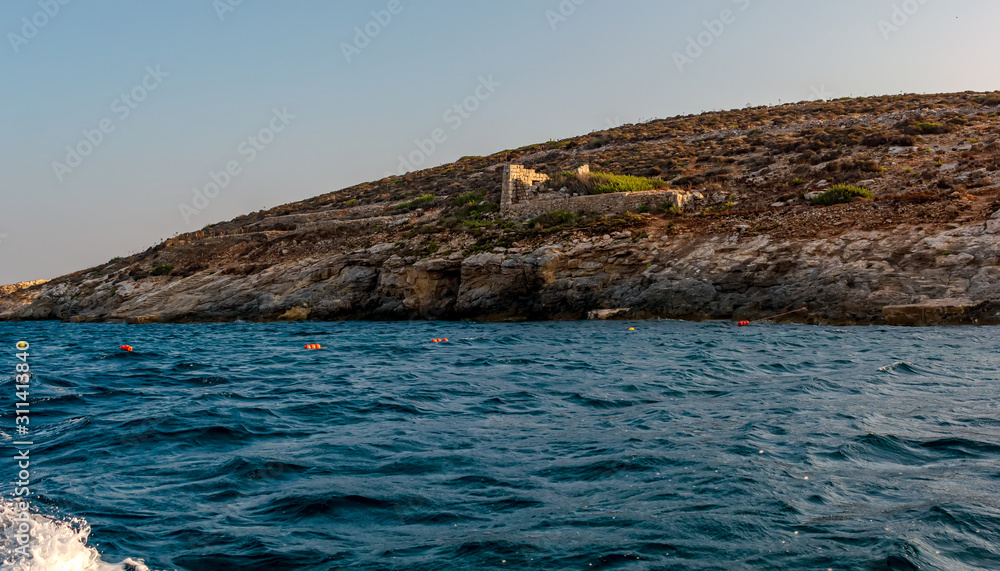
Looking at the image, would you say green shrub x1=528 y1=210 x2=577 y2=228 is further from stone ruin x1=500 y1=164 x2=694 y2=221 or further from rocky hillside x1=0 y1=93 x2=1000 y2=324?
stone ruin x1=500 y1=164 x2=694 y2=221

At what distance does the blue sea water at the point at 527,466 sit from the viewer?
5.17 m

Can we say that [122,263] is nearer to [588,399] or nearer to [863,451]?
[588,399]

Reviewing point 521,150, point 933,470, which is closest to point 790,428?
point 933,470

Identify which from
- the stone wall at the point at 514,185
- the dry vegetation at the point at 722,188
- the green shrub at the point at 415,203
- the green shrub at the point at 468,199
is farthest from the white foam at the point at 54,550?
the green shrub at the point at 415,203

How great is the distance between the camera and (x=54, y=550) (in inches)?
200

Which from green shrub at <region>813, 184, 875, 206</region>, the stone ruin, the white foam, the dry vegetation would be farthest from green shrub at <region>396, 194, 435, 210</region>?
the white foam

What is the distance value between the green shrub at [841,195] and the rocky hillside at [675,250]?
21.9 inches

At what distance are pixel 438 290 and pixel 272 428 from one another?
23.0 metres

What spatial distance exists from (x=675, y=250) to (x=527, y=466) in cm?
2183

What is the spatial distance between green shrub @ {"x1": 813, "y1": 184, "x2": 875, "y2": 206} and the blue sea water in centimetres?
1539

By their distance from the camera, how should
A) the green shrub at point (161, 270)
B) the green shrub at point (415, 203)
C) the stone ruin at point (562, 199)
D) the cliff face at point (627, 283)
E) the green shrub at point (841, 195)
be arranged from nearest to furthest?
the cliff face at point (627, 283) → the green shrub at point (841, 195) → the stone ruin at point (562, 199) → the green shrub at point (161, 270) → the green shrub at point (415, 203)

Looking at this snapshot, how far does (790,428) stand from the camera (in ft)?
28.3

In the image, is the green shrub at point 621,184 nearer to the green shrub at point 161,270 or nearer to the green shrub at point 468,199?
the green shrub at point 468,199

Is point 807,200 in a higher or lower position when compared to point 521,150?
lower
